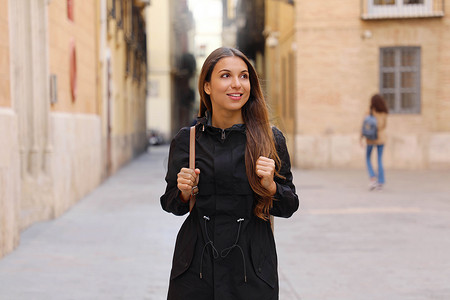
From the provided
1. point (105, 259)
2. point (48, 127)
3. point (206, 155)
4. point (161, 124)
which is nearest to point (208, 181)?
point (206, 155)

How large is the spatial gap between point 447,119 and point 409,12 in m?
2.97

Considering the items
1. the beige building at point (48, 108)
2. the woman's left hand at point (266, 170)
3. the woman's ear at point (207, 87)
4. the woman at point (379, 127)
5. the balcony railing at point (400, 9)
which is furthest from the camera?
the balcony railing at point (400, 9)

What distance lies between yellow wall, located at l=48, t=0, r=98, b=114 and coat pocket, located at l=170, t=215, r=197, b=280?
8153mm

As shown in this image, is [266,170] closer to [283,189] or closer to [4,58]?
[283,189]

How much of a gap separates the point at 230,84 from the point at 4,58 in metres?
5.28

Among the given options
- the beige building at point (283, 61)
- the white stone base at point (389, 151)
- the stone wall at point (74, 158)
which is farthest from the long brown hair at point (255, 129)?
the white stone base at point (389, 151)

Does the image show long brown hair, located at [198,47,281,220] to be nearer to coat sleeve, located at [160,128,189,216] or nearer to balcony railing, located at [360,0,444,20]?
coat sleeve, located at [160,128,189,216]

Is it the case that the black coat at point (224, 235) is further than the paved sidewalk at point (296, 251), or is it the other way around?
the paved sidewalk at point (296, 251)

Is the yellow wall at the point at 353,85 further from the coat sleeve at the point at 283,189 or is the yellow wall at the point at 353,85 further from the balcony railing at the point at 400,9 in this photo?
the coat sleeve at the point at 283,189

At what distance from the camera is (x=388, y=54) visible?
66.3 ft

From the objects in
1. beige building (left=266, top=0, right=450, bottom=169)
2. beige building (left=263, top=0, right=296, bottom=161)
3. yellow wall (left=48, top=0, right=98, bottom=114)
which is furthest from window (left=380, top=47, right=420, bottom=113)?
yellow wall (left=48, top=0, right=98, bottom=114)

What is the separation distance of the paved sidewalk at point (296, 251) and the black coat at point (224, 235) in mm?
2883

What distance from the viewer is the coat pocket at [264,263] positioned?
303 cm

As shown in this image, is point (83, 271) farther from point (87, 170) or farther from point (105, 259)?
point (87, 170)
